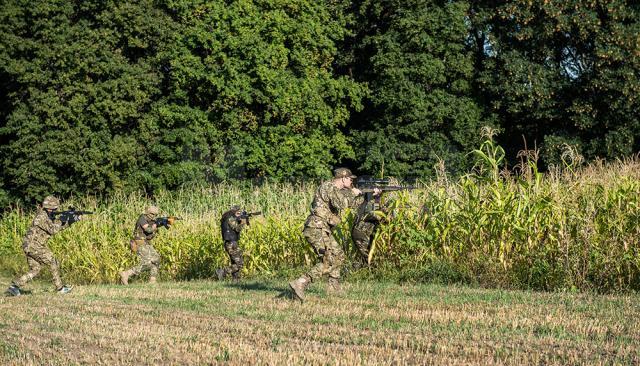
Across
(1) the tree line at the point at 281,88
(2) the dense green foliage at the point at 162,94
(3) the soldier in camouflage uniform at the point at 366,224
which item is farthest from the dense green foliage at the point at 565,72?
(3) the soldier in camouflage uniform at the point at 366,224

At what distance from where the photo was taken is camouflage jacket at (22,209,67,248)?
1659 cm

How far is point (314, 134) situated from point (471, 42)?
8365 mm

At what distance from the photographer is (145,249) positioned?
19.4m

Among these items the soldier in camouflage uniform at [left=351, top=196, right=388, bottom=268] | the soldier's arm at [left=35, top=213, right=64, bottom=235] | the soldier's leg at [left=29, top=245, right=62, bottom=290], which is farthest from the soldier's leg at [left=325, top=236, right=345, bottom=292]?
the soldier's arm at [left=35, top=213, right=64, bottom=235]

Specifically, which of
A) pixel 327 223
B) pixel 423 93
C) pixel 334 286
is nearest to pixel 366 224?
pixel 334 286

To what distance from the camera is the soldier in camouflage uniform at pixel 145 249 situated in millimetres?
19312

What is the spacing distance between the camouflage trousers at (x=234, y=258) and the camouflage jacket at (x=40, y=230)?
3696mm

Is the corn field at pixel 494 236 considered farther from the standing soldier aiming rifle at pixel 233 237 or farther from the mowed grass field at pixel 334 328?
the mowed grass field at pixel 334 328

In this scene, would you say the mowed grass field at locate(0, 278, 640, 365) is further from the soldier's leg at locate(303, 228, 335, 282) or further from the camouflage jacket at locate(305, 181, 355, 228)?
the camouflage jacket at locate(305, 181, 355, 228)

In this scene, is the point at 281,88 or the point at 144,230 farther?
the point at 281,88

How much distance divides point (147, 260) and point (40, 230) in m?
3.24

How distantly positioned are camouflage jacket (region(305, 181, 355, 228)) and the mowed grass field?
1141 millimetres

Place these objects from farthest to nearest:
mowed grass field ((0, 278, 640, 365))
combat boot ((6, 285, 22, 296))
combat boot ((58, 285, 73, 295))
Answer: combat boot ((58, 285, 73, 295)) → combat boot ((6, 285, 22, 296)) → mowed grass field ((0, 278, 640, 365))

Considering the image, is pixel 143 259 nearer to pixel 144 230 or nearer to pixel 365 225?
pixel 144 230
